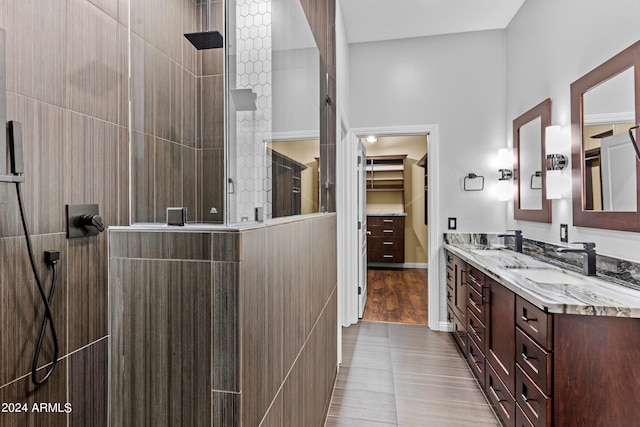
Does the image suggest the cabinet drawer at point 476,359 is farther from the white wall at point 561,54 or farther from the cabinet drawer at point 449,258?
the white wall at point 561,54

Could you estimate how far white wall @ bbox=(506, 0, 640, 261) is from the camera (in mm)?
1871

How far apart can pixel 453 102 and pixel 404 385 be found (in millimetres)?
2700

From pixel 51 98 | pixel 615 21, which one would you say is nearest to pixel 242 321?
pixel 51 98

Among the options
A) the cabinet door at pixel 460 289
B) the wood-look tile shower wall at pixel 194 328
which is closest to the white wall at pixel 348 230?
the cabinet door at pixel 460 289

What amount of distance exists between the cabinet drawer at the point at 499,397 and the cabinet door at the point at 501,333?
44 mm

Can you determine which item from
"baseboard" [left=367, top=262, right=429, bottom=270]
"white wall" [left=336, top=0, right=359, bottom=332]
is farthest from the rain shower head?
"baseboard" [left=367, top=262, right=429, bottom=270]

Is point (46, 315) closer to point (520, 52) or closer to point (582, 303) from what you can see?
point (582, 303)

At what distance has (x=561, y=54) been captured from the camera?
97.7 inches

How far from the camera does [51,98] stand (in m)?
0.97

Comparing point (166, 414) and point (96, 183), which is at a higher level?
point (96, 183)

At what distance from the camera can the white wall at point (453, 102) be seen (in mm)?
3484

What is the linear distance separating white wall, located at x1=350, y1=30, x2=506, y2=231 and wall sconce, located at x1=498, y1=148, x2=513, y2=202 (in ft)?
0.39

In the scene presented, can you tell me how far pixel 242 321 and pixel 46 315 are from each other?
0.56 metres

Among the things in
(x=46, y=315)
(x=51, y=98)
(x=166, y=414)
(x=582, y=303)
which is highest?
(x=51, y=98)
